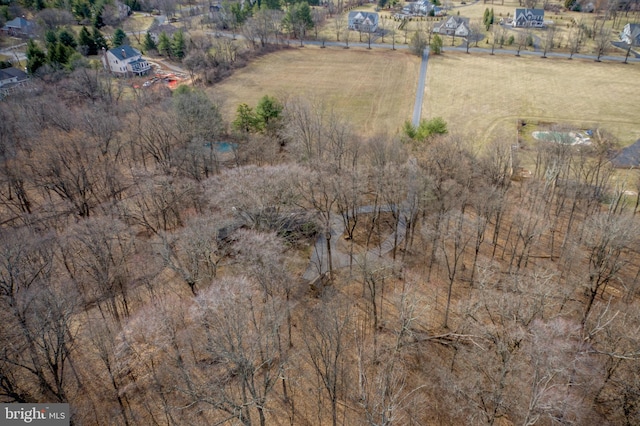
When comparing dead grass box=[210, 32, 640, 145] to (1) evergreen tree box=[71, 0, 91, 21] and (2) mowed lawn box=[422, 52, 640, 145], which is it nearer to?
(2) mowed lawn box=[422, 52, 640, 145]

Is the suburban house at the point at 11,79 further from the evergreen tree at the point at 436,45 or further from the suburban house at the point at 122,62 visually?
the evergreen tree at the point at 436,45

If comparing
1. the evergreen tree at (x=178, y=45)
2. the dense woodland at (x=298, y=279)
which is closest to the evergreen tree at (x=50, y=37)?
the evergreen tree at (x=178, y=45)

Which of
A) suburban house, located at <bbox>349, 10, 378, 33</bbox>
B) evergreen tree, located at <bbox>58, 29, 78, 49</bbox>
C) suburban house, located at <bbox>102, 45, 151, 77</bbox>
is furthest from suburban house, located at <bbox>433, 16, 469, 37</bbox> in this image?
evergreen tree, located at <bbox>58, 29, 78, 49</bbox>

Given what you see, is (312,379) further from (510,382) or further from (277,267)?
(510,382)

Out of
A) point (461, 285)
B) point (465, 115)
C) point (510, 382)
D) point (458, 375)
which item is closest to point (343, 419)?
point (458, 375)

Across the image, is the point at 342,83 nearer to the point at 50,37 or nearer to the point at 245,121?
the point at 245,121

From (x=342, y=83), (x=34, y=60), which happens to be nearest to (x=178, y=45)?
(x=34, y=60)
